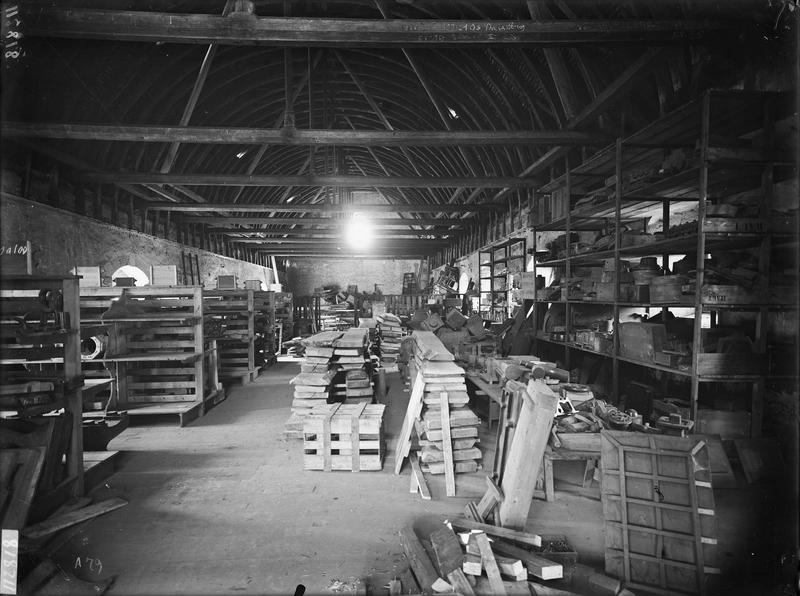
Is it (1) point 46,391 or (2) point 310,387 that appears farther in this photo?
(2) point 310,387

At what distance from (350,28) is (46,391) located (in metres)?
4.76

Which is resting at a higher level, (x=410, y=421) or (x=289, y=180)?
(x=289, y=180)

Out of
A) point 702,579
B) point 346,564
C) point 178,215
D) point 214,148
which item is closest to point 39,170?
point 214,148

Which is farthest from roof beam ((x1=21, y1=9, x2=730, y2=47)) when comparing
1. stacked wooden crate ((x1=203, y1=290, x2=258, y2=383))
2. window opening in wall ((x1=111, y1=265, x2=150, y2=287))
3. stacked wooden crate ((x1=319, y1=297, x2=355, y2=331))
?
stacked wooden crate ((x1=319, y1=297, x2=355, y2=331))

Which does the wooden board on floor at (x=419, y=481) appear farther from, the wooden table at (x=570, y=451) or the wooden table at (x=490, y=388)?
the wooden table at (x=490, y=388)

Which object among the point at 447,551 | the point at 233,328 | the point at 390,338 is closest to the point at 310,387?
the point at 447,551

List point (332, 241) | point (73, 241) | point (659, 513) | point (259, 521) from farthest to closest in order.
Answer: point (332, 241)
point (73, 241)
point (259, 521)
point (659, 513)

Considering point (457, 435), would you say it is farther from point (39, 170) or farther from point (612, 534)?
point (39, 170)

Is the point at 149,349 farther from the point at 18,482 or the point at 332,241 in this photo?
the point at 332,241

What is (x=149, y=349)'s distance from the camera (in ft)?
22.9

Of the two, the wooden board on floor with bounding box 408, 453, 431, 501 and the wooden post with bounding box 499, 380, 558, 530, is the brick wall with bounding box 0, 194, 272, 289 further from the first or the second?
the wooden post with bounding box 499, 380, 558, 530

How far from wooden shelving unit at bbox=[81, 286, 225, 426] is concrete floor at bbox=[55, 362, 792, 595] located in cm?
126

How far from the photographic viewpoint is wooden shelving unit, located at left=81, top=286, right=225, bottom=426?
620cm

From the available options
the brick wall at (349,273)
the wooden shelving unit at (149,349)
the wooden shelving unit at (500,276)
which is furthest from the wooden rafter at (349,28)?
the brick wall at (349,273)
